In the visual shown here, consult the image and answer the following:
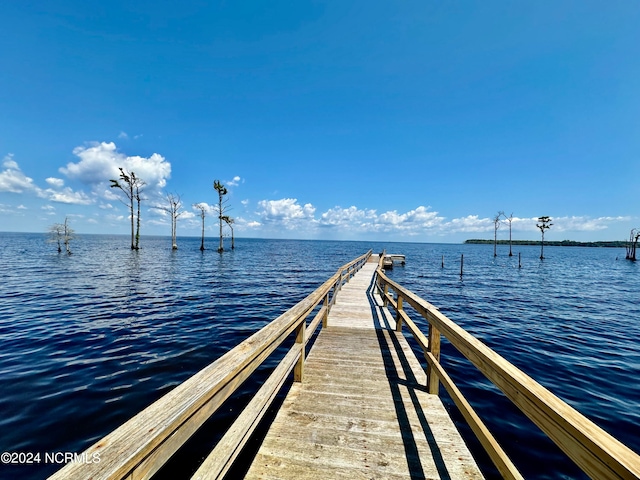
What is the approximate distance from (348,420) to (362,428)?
0.20 m

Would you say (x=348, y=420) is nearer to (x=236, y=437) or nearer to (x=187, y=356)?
(x=236, y=437)

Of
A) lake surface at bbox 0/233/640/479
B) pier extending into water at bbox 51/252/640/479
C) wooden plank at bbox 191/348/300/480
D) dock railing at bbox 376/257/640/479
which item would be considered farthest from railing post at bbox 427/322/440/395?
wooden plank at bbox 191/348/300/480

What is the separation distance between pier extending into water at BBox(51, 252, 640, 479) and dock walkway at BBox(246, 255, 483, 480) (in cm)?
1

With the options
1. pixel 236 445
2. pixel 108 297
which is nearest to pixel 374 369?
pixel 236 445

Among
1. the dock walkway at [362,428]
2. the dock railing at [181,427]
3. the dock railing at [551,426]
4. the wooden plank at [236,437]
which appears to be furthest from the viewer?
the dock walkway at [362,428]

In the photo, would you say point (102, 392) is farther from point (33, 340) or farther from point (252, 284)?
point (252, 284)

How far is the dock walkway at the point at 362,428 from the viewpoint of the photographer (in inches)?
98.0

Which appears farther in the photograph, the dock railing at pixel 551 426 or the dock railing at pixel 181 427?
the dock railing at pixel 551 426

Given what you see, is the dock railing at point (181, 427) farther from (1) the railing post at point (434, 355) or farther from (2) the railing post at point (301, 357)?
(1) the railing post at point (434, 355)

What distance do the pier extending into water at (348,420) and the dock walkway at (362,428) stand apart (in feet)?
0.04

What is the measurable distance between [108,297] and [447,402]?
14173 mm

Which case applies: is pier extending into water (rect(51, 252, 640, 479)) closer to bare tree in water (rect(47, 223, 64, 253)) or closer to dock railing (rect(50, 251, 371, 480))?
dock railing (rect(50, 251, 371, 480))

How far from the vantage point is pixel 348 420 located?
320 cm

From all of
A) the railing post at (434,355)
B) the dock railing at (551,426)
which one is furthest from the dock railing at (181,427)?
the railing post at (434,355)
